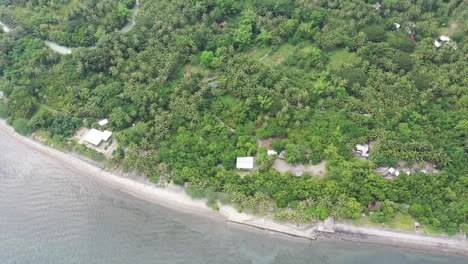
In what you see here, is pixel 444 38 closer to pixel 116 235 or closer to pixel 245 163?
pixel 245 163

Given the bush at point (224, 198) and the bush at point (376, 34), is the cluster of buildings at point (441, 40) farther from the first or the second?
the bush at point (224, 198)

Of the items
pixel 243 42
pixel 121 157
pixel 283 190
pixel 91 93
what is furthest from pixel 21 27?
pixel 283 190

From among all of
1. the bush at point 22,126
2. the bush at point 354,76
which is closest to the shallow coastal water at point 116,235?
the bush at point 22,126

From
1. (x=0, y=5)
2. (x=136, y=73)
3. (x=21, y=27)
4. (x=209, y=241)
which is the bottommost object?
(x=209, y=241)

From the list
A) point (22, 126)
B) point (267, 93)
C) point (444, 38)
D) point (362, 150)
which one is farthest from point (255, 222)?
point (444, 38)

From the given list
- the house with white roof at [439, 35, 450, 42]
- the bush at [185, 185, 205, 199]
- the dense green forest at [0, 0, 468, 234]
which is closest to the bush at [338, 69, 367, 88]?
the dense green forest at [0, 0, 468, 234]

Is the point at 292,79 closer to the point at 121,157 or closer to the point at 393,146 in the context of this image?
the point at 393,146
